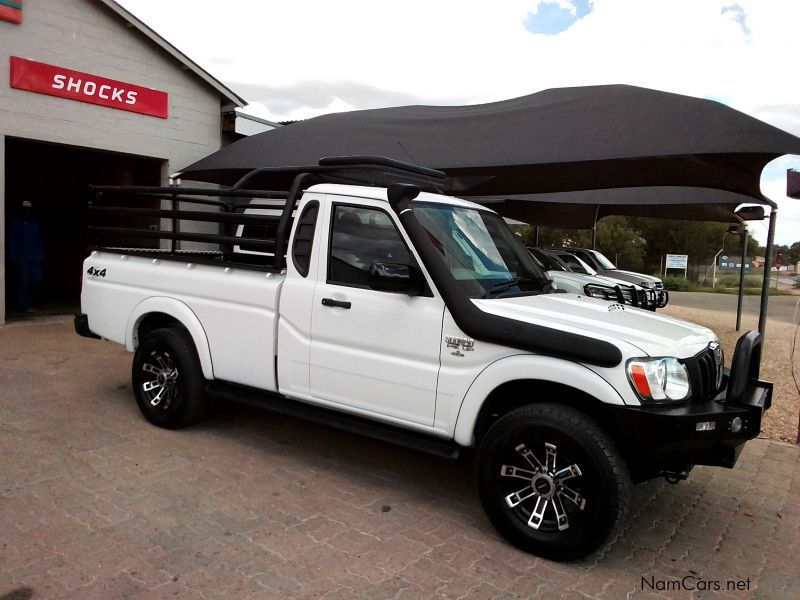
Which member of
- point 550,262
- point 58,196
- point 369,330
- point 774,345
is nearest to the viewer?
point 369,330

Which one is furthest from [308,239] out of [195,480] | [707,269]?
[707,269]

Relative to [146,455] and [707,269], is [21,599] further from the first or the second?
[707,269]

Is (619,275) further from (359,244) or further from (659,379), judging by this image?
(659,379)

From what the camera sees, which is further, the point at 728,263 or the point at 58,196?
the point at 728,263

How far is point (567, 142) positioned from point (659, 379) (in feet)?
13.3

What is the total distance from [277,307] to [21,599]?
2255 mm

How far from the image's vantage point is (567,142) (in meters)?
6.70

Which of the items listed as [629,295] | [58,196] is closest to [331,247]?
[629,295]

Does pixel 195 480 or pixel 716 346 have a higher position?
pixel 716 346

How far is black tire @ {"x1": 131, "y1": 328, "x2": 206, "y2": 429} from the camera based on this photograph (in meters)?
5.04

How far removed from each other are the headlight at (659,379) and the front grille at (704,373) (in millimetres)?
73

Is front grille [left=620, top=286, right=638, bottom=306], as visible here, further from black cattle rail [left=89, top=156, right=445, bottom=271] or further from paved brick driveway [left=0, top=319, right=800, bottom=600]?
black cattle rail [left=89, top=156, right=445, bottom=271]

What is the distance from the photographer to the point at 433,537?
145 inches

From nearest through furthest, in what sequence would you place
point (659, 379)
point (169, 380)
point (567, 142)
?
point (659, 379), point (169, 380), point (567, 142)
